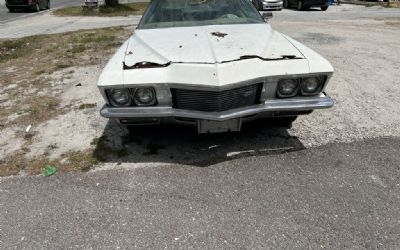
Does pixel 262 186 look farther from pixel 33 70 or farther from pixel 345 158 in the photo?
pixel 33 70

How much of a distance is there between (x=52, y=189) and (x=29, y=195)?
0.19 metres

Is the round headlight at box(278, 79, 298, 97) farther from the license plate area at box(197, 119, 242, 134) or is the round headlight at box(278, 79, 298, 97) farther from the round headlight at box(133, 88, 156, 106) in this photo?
the round headlight at box(133, 88, 156, 106)

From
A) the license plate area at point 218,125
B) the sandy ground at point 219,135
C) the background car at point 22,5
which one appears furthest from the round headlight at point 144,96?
the background car at point 22,5

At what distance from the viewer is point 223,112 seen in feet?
11.0

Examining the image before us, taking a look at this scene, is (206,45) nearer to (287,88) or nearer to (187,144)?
(287,88)

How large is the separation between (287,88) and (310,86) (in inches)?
9.1

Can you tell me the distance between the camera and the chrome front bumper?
3352mm

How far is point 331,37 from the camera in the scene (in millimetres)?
10250

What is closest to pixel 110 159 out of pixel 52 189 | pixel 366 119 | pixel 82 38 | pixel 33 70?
pixel 52 189

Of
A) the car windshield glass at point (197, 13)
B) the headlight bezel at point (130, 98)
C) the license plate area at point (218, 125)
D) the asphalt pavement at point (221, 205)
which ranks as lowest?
the asphalt pavement at point (221, 205)

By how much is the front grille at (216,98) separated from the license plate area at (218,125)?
0.43ft

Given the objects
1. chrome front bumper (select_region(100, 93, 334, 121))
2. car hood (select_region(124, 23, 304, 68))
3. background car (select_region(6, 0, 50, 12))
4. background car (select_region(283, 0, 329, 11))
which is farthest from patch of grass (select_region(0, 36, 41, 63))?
background car (select_region(283, 0, 329, 11))

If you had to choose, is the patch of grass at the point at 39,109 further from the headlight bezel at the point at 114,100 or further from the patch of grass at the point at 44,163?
the headlight bezel at the point at 114,100

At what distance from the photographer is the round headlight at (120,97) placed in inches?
135
